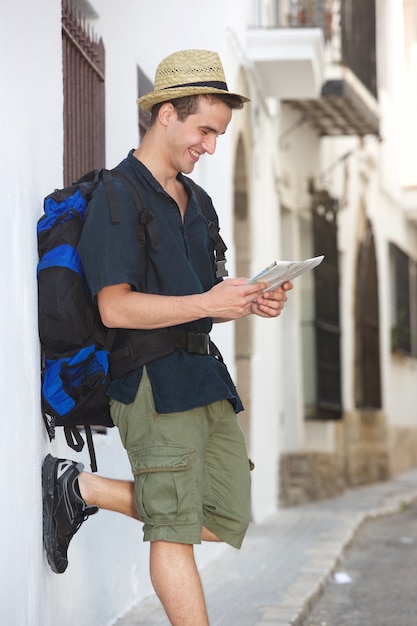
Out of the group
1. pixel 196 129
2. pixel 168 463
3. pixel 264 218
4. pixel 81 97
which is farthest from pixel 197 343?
pixel 264 218

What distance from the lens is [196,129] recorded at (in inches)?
163

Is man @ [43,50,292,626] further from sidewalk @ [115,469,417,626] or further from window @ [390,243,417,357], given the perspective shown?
window @ [390,243,417,357]

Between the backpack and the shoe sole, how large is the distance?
0.53ft

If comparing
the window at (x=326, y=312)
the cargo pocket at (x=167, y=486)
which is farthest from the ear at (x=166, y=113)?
the window at (x=326, y=312)

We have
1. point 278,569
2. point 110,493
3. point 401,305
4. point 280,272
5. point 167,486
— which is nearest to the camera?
point 280,272

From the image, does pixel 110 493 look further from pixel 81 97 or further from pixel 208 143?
pixel 81 97

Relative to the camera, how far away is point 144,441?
159 inches

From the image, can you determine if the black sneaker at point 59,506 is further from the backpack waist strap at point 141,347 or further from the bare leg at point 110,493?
the backpack waist strap at point 141,347

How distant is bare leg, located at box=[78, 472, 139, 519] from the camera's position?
4227 mm

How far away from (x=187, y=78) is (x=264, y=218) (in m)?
7.75

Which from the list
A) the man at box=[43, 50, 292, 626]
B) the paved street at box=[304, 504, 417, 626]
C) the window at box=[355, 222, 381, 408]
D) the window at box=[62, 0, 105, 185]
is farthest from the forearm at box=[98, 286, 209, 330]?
the window at box=[355, 222, 381, 408]

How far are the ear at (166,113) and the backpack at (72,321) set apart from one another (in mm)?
222

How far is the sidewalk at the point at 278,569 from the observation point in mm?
6246

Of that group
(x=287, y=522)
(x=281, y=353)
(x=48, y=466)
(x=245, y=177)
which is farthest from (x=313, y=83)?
(x=48, y=466)
